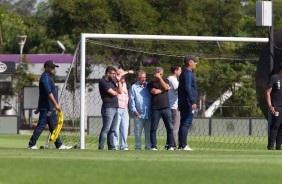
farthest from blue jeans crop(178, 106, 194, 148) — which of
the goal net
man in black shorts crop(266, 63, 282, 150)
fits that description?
the goal net

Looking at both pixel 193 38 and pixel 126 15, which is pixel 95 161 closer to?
pixel 193 38

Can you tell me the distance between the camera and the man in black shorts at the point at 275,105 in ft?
74.3

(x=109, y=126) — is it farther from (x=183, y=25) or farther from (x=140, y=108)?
(x=183, y=25)

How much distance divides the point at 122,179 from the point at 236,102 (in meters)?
26.0

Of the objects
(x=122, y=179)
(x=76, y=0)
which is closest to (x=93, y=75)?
(x=76, y=0)

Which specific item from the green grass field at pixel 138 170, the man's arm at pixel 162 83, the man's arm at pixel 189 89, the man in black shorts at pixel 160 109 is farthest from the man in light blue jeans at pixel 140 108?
the green grass field at pixel 138 170

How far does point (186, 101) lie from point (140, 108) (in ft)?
4.65

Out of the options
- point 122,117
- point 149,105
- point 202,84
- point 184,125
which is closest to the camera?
point 184,125

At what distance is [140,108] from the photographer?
2277cm

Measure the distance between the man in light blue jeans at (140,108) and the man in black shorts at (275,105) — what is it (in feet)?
8.18

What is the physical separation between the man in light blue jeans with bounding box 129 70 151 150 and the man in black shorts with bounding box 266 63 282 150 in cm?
249

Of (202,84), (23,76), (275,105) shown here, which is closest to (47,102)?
(275,105)

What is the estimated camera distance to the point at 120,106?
2245 centimetres

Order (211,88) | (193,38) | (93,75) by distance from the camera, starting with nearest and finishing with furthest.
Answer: (193,38) < (93,75) < (211,88)
